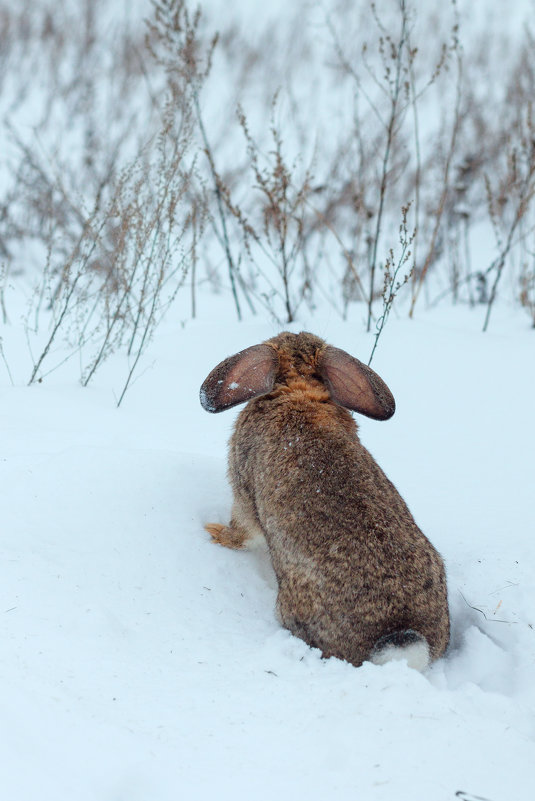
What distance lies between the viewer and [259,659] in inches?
92.2

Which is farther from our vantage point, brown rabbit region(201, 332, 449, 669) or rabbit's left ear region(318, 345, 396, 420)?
rabbit's left ear region(318, 345, 396, 420)

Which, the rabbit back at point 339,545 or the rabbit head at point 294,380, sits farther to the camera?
the rabbit head at point 294,380

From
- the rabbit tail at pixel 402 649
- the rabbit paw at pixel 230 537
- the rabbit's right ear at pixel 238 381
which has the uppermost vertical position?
the rabbit's right ear at pixel 238 381

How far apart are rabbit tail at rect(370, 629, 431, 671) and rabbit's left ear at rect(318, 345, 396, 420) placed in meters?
0.81

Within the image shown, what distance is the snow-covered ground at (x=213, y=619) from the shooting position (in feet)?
6.02

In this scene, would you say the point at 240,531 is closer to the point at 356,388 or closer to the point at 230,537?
the point at 230,537

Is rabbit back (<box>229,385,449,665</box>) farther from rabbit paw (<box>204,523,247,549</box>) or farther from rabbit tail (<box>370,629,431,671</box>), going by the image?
rabbit paw (<box>204,523,247,549</box>)

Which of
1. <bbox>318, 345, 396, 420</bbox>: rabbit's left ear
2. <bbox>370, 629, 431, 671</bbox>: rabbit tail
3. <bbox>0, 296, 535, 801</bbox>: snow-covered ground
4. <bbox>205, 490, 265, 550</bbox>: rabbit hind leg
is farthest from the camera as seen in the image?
<bbox>205, 490, 265, 550</bbox>: rabbit hind leg

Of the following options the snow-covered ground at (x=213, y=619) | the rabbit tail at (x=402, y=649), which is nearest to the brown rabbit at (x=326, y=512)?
the rabbit tail at (x=402, y=649)

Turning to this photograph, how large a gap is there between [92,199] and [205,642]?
6160 mm

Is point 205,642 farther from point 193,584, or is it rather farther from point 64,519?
point 64,519

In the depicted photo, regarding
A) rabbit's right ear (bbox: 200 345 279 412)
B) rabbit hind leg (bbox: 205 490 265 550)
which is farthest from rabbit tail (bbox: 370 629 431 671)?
rabbit's right ear (bbox: 200 345 279 412)

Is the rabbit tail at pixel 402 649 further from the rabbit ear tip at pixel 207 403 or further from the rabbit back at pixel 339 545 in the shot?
the rabbit ear tip at pixel 207 403

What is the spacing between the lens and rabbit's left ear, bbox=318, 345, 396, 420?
273 cm
